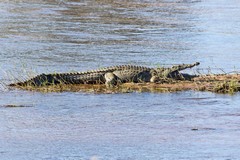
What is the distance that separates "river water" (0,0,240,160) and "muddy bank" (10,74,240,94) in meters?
0.29

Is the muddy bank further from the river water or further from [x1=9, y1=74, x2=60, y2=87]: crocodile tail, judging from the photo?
the river water

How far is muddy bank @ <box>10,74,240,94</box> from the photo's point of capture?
1259 centimetres

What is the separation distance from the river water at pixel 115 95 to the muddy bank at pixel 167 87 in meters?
0.29

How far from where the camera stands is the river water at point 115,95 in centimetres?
908

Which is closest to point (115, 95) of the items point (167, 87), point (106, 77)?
point (106, 77)

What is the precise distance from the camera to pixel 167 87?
42.7ft

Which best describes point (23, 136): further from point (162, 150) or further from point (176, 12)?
point (176, 12)

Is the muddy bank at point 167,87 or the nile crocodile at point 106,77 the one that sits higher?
the nile crocodile at point 106,77

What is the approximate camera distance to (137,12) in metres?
28.3

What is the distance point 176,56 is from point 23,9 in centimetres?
1195

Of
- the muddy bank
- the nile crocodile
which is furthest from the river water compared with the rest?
the nile crocodile

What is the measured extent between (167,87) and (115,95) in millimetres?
1030

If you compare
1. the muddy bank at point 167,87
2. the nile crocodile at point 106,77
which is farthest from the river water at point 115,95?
the nile crocodile at point 106,77

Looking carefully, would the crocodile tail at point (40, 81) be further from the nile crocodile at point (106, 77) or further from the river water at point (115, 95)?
the river water at point (115, 95)
